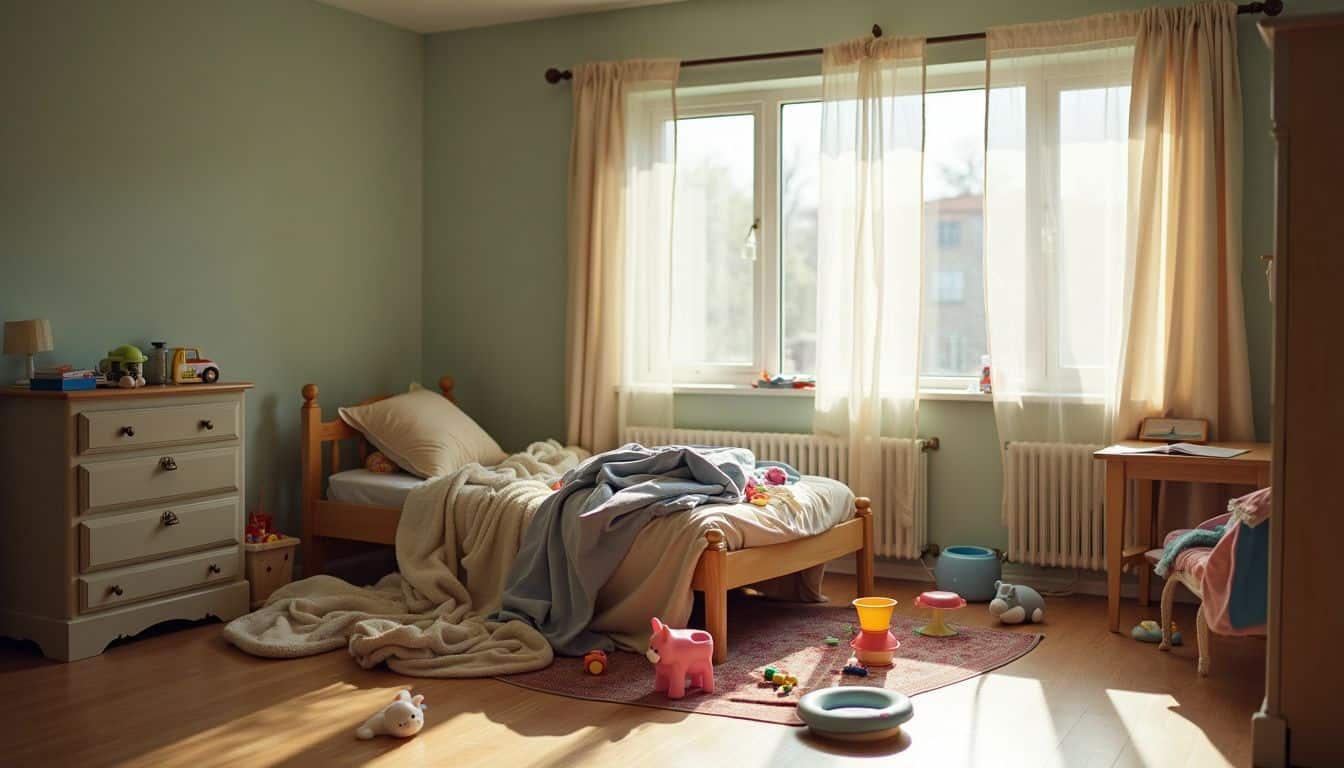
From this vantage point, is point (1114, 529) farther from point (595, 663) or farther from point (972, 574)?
point (595, 663)

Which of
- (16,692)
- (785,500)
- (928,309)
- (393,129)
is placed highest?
(393,129)

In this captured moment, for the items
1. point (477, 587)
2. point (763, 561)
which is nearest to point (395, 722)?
point (477, 587)

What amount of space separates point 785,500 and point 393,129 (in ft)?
9.29

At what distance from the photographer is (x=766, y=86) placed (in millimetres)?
5219

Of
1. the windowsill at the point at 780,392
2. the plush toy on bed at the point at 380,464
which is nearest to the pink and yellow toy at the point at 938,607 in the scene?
the windowsill at the point at 780,392

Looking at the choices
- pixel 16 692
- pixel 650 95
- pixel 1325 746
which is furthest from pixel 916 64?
pixel 16 692

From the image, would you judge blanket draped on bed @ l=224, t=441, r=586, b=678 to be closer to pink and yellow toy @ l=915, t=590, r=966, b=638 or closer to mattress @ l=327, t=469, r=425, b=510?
mattress @ l=327, t=469, r=425, b=510

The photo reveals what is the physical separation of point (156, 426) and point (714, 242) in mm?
2474

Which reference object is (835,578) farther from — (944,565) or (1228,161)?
(1228,161)

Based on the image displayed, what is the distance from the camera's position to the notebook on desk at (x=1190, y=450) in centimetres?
391

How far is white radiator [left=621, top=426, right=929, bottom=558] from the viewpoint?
4.84 meters

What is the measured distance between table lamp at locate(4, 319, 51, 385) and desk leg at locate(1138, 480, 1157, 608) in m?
3.84

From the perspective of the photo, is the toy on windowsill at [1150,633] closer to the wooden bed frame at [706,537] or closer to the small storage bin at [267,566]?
the wooden bed frame at [706,537]

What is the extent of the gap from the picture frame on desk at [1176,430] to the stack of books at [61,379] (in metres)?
3.62
